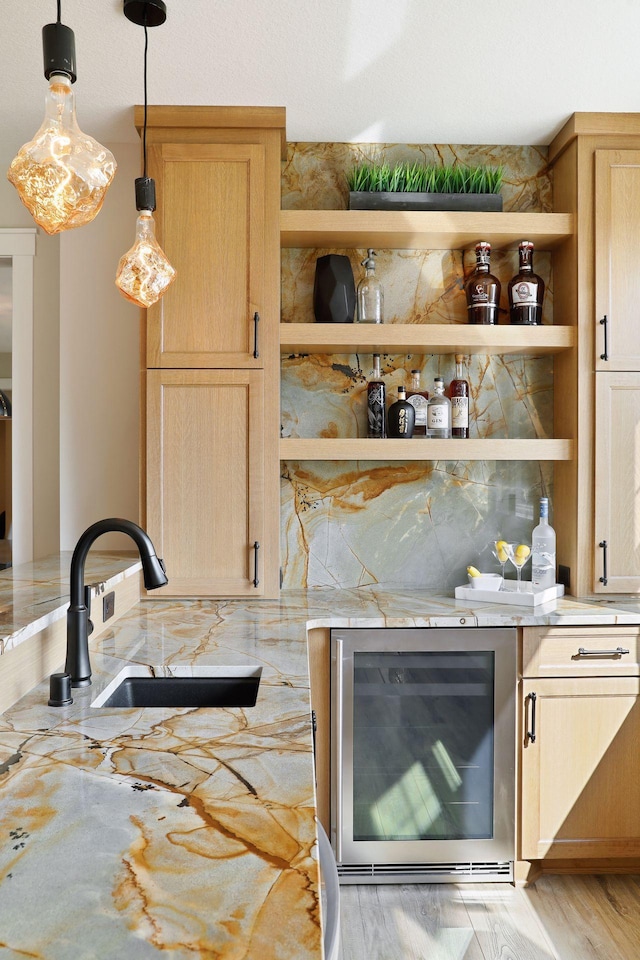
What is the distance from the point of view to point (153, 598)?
A: 2.60 meters

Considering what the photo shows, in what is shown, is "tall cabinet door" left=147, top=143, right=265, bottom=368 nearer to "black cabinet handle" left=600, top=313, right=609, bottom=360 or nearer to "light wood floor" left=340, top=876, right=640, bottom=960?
"black cabinet handle" left=600, top=313, right=609, bottom=360

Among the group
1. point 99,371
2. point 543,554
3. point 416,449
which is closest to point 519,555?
point 543,554

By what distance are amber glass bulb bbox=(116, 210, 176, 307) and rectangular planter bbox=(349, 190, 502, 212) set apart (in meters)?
1.20

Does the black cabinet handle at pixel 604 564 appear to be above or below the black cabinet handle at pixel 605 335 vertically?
below

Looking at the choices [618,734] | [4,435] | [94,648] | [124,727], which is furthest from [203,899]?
[4,435]

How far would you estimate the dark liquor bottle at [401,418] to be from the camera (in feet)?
8.93

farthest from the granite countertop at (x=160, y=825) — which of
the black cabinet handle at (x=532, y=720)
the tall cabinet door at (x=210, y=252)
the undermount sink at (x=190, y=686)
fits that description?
the tall cabinet door at (x=210, y=252)

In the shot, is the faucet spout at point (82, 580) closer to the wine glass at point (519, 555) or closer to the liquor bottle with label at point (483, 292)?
the wine glass at point (519, 555)

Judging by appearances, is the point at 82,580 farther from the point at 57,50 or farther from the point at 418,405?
the point at 418,405

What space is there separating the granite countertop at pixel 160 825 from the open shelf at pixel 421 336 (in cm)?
126

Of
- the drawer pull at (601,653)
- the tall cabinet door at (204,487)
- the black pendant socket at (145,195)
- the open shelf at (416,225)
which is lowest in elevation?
the drawer pull at (601,653)

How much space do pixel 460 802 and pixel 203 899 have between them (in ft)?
5.89

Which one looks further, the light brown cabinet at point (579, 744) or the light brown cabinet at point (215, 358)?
the light brown cabinet at point (215, 358)

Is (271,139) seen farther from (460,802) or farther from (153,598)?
(460,802)
